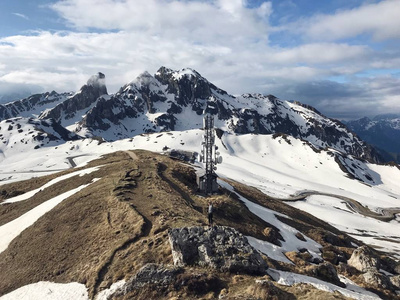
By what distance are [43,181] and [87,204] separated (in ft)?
117

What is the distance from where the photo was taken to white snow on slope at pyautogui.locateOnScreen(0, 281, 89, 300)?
2173 centimetres

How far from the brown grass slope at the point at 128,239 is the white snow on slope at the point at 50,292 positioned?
54 centimetres

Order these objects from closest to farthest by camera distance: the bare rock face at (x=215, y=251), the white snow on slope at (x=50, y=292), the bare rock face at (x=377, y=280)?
1. the bare rock face at (x=215, y=251)
2. the white snow on slope at (x=50, y=292)
3. the bare rock face at (x=377, y=280)

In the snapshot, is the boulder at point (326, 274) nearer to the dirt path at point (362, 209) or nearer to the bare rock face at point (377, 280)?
the bare rock face at point (377, 280)

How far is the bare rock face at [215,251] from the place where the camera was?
21188 mm

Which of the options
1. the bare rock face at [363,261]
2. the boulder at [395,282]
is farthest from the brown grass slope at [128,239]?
the boulder at [395,282]

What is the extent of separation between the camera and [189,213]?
3356 centimetres

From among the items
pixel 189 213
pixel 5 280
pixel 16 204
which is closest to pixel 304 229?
pixel 189 213

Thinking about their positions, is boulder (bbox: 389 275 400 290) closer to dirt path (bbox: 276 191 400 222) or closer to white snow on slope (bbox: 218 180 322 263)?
white snow on slope (bbox: 218 180 322 263)

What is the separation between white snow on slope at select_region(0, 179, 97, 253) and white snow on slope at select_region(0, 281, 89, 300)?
13008 millimetres

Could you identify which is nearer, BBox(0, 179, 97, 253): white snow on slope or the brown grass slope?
the brown grass slope

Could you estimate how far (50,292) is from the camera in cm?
2298

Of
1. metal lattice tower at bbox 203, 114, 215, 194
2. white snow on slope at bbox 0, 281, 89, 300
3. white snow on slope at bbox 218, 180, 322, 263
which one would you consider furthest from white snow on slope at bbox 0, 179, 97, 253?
white snow on slope at bbox 218, 180, 322, 263

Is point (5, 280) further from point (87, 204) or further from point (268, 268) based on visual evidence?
point (268, 268)
